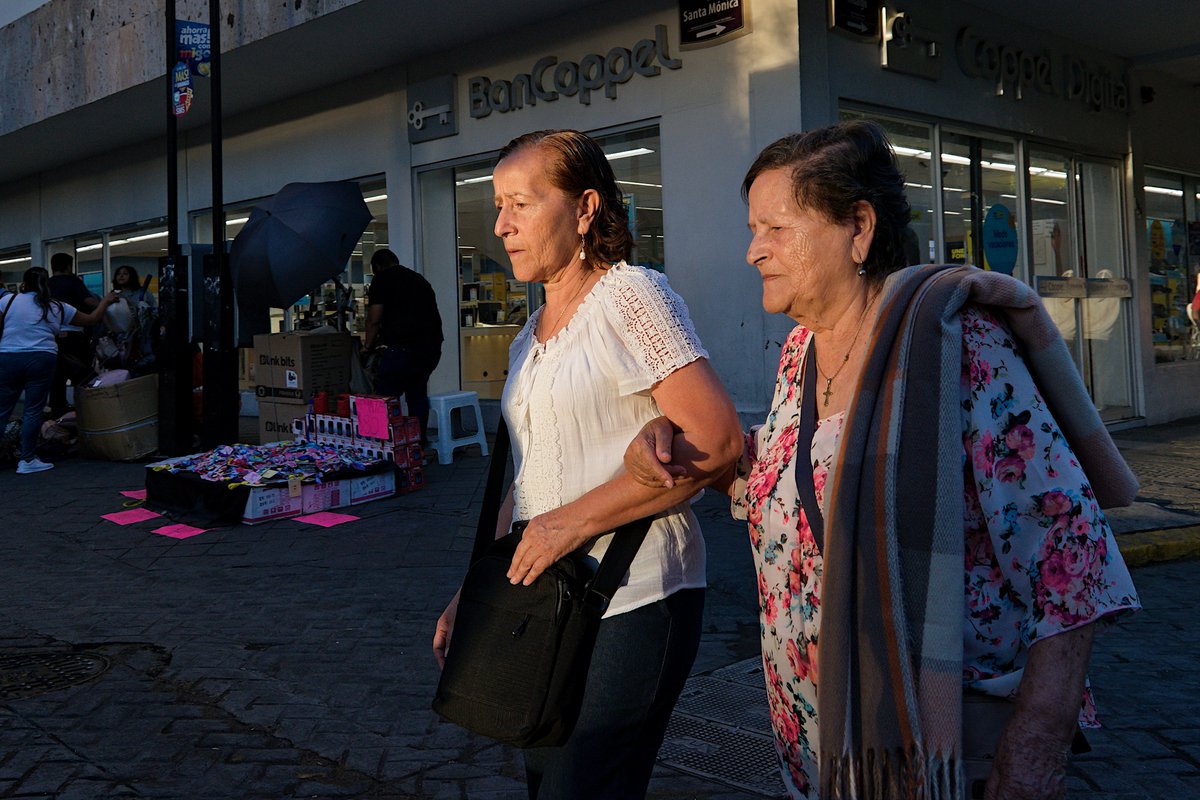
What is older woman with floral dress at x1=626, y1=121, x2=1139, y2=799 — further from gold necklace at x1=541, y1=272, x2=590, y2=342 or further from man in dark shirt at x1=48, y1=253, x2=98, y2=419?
man in dark shirt at x1=48, y1=253, x2=98, y2=419

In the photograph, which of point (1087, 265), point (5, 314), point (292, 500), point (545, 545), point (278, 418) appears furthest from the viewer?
point (1087, 265)

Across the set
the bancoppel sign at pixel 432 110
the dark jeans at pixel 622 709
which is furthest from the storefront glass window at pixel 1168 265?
the dark jeans at pixel 622 709

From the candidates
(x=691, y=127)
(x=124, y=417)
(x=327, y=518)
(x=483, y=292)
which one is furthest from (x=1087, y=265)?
(x=124, y=417)

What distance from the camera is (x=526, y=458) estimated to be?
2.25 meters

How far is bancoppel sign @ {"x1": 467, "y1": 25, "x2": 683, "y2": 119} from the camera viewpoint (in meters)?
10.6

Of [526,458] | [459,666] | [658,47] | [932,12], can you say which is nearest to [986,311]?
[526,458]

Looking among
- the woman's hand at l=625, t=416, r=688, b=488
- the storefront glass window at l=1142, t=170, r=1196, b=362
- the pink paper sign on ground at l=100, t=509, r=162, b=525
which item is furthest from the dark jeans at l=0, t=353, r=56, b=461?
the storefront glass window at l=1142, t=170, r=1196, b=362

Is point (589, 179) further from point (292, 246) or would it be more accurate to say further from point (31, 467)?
point (31, 467)

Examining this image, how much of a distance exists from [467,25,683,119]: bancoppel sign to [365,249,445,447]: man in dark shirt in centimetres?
259

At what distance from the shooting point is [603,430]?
2.14 meters

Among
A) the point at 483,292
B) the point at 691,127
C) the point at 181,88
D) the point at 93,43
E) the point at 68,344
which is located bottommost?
the point at 68,344

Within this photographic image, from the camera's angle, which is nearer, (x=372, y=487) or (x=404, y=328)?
(x=372, y=487)

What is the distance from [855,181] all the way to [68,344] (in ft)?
42.3

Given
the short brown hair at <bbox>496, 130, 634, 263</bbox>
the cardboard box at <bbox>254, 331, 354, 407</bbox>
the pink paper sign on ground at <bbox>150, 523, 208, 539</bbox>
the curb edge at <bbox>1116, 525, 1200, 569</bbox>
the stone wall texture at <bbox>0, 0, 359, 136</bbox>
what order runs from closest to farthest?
the short brown hair at <bbox>496, 130, 634, 263</bbox> < the curb edge at <bbox>1116, 525, 1200, 569</bbox> < the pink paper sign on ground at <bbox>150, 523, 208, 539</bbox> < the cardboard box at <bbox>254, 331, 354, 407</bbox> < the stone wall texture at <bbox>0, 0, 359, 136</bbox>
